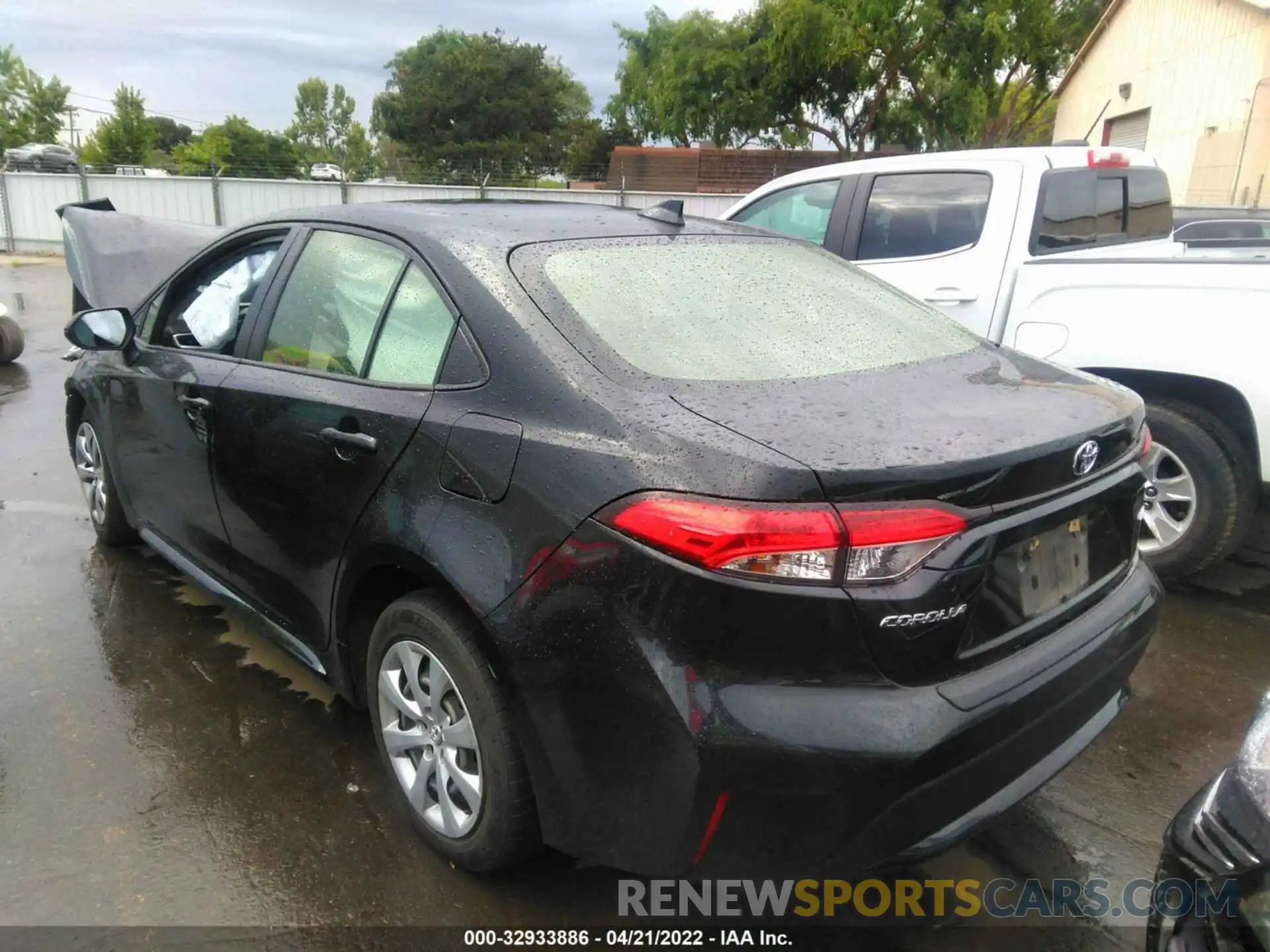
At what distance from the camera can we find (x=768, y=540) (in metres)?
1.74

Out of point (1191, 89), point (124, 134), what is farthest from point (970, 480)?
point (124, 134)

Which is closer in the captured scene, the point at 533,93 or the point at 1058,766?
the point at 1058,766

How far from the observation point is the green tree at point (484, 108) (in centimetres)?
5906

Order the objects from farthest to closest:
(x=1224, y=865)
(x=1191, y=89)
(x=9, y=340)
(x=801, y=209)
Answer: (x=1191, y=89) → (x=9, y=340) → (x=801, y=209) → (x=1224, y=865)

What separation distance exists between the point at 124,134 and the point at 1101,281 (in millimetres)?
48486

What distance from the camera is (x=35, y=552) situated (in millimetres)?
4414

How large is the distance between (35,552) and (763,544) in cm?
408

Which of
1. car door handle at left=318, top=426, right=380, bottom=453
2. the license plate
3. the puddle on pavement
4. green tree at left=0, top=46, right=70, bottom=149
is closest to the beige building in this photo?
the license plate

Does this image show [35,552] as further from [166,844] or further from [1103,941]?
[1103,941]

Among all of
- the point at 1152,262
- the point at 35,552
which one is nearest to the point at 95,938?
the point at 35,552

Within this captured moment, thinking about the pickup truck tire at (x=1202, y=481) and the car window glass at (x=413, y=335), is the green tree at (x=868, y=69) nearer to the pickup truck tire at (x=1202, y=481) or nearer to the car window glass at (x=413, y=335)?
the pickup truck tire at (x=1202, y=481)

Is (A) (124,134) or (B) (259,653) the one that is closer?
(B) (259,653)

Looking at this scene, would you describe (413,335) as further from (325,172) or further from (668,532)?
(325,172)

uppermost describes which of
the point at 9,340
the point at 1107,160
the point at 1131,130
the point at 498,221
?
the point at 1131,130
